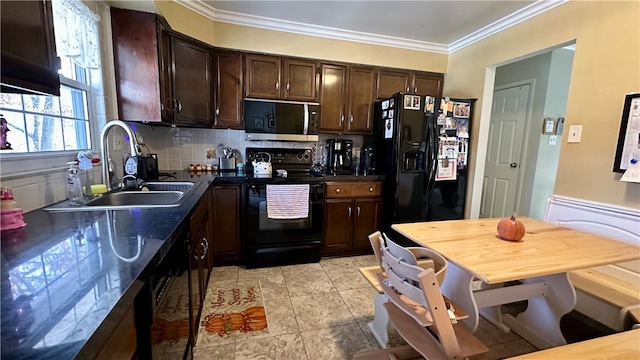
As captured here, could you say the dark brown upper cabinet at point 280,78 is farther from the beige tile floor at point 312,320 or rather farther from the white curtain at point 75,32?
the beige tile floor at point 312,320

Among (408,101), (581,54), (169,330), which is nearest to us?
(169,330)

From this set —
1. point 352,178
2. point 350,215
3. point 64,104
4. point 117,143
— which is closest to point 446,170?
point 352,178

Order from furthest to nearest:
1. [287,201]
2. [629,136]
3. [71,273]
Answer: [287,201]
[629,136]
[71,273]

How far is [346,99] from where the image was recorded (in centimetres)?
309

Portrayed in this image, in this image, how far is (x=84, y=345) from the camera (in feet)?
1.48

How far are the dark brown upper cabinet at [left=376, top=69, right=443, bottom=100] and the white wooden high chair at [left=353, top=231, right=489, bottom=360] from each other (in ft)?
7.62

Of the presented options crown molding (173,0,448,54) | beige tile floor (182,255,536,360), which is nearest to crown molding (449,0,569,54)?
crown molding (173,0,448,54)

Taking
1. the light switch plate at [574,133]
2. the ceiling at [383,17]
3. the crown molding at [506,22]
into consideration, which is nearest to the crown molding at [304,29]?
the ceiling at [383,17]

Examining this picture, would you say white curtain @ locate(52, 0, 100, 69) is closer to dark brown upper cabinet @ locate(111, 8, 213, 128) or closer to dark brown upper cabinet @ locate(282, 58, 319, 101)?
dark brown upper cabinet @ locate(111, 8, 213, 128)

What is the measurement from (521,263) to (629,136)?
4.58 ft

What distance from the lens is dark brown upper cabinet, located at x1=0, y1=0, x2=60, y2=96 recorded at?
0.72 m

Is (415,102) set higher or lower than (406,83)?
lower

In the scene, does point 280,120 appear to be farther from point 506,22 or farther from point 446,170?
point 506,22

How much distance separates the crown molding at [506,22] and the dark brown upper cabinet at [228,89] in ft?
8.23
